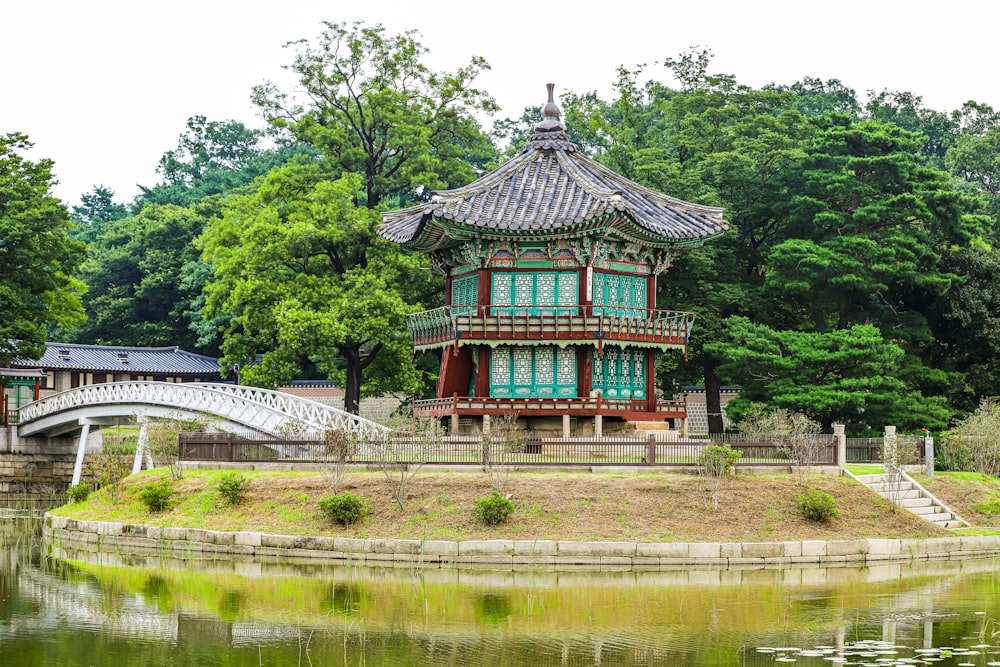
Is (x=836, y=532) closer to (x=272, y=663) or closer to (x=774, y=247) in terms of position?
(x=272, y=663)

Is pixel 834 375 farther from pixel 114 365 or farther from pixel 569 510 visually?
pixel 114 365

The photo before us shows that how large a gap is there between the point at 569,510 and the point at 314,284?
2420cm

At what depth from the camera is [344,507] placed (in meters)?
32.9

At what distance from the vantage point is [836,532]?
33125 mm

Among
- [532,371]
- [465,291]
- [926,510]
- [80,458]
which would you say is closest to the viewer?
[926,510]

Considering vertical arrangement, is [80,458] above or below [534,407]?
below

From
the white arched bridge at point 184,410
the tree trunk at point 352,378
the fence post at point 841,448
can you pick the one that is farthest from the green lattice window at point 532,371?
the fence post at point 841,448

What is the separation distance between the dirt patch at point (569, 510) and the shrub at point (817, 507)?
0.74ft

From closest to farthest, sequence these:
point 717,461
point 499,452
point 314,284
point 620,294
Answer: point 717,461
point 499,452
point 620,294
point 314,284

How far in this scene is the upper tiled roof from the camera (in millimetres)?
45812

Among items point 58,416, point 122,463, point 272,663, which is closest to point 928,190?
point 122,463

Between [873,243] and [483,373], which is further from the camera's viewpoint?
[873,243]

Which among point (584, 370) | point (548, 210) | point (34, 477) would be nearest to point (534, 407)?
point (584, 370)

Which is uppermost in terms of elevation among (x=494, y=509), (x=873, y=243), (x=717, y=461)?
(x=873, y=243)
